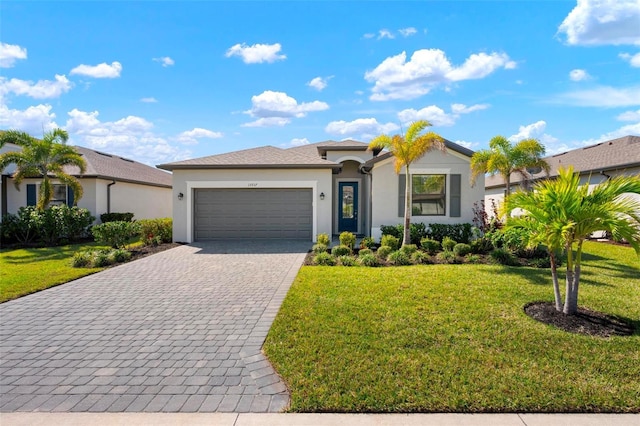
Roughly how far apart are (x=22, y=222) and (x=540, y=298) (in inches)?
701

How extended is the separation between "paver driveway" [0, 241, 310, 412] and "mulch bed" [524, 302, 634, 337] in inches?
163

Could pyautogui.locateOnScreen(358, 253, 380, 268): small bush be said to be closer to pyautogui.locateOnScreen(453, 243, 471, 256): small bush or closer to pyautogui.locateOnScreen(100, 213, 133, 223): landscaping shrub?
pyautogui.locateOnScreen(453, 243, 471, 256): small bush

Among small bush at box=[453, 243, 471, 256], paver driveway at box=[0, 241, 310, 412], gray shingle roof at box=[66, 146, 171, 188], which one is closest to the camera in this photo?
paver driveway at box=[0, 241, 310, 412]

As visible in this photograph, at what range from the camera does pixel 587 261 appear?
9758 millimetres

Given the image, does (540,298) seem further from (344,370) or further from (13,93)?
(13,93)

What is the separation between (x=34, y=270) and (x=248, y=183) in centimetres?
737

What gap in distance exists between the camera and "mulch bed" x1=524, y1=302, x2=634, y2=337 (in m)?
4.54

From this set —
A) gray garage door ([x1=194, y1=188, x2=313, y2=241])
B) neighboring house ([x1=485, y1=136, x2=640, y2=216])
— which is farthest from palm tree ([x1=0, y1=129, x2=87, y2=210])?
neighboring house ([x1=485, y1=136, x2=640, y2=216])

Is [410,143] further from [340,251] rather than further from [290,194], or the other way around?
[290,194]

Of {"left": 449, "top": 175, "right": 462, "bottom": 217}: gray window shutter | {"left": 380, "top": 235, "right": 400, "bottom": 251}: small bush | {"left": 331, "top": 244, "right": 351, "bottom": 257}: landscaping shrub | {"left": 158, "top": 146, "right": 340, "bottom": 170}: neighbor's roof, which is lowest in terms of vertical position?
{"left": 331, "top": 244, "right": 351, "bottom": 257}: landscaping shrub

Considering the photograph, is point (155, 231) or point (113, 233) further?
point (155, 231)

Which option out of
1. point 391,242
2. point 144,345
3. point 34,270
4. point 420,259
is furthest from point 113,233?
point 420,259

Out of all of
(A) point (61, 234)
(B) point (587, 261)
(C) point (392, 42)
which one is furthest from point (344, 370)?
(A) point (61, 234)

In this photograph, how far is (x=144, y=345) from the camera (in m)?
4.32
